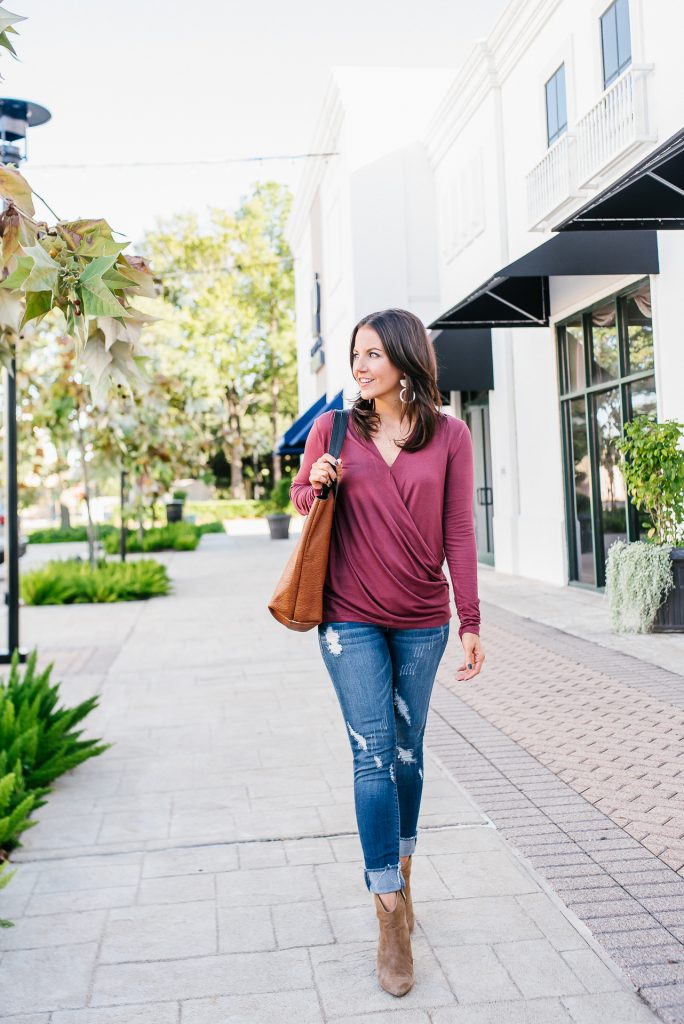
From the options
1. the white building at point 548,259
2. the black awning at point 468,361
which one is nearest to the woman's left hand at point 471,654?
the white building at point 548,259

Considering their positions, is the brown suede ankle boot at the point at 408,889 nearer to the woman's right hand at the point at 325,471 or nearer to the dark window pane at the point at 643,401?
the woman's right hand at the point at 325,471

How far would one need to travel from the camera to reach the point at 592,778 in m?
4.70

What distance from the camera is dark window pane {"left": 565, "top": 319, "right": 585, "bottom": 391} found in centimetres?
1229

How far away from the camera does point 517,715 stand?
19.9ft

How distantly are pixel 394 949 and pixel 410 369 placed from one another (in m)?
1.63

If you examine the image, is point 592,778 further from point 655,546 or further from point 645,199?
point 645,199

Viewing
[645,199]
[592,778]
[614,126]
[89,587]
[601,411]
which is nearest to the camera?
[592,778]

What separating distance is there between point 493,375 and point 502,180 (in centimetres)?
284

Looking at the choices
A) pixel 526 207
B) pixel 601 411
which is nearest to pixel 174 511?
pixel 526 207

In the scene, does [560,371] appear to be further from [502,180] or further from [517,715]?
[517,715]

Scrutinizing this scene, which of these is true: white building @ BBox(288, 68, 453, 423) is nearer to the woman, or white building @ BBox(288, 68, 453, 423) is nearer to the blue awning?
the blue awning

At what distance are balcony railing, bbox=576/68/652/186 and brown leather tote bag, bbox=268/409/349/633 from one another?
8.21m

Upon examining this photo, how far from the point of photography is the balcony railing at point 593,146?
9688 millimetres

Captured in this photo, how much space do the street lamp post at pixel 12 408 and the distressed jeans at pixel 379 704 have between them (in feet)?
12.1
